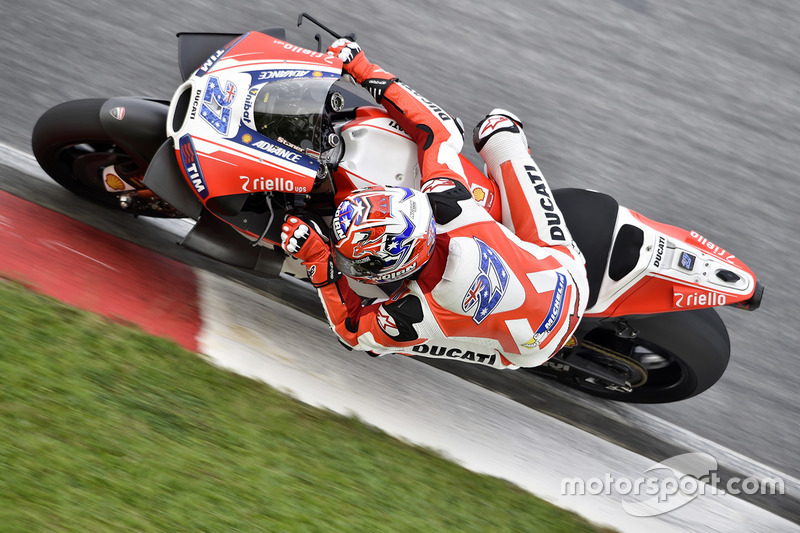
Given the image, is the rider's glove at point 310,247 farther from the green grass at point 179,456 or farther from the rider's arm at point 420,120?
the green grass at point 179,456

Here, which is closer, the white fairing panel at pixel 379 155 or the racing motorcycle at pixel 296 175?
the racing motorcycle at pixel 296 175

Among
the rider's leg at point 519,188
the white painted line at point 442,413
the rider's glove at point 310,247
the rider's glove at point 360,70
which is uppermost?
the rider's glove at point 360,70

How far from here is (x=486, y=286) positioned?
276 centimetres

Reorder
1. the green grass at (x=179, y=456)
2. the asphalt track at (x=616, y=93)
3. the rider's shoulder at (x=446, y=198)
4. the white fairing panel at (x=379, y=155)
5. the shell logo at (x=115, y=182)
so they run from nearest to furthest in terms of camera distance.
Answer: the rider's shoulder at (x=446, y=198)
the green grass at (x=179, y=456)
the white fairing panel at (x=379, y=155)
the shell logo at (x=115, y=182)
the asphalt track at (x=616, y=93)

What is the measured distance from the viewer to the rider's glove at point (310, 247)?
3.05 metres

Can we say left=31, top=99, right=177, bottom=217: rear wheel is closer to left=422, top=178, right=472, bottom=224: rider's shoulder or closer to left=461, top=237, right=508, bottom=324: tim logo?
left=422, top=178, right=472, bottom=224: rider's shoulder

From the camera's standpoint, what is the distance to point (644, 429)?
428 centimetres

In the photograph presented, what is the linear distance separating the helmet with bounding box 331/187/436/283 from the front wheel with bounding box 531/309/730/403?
1.32 meters

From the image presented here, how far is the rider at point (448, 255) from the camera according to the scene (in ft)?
8.73

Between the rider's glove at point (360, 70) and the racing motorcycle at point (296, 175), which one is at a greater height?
the rider's glove at point (360, 70)

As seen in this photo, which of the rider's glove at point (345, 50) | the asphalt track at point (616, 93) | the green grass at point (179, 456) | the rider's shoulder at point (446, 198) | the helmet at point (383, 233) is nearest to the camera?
the helmet at point (383, 233)

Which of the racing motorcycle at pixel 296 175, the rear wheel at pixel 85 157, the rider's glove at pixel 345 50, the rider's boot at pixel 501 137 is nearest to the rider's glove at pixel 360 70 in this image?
the rider's glove at pixel 345 50

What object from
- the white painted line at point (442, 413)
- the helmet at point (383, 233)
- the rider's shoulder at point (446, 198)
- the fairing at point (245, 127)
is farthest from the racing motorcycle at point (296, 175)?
the white painted line at point (442, 413)

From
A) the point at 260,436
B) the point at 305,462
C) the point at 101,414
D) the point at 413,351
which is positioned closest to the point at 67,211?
the point at 101,414
